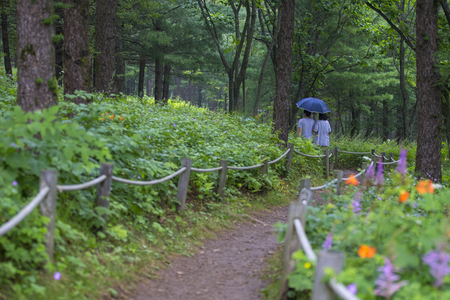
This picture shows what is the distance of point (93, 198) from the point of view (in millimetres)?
4867

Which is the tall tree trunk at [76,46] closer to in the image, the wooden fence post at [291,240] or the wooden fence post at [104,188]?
the wooden fence post at [104,188]

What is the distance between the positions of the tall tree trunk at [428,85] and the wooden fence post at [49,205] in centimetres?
859

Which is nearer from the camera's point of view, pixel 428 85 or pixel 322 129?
pixel 428 85

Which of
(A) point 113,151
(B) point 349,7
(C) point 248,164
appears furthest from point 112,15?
(B) point 349,7

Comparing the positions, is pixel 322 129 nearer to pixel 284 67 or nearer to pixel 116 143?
pixel 284 67

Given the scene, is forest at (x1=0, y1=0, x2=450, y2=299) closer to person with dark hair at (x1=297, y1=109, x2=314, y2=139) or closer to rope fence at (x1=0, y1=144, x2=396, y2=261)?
rope fence at (x1=0, y1=144, x2=396, y2=261)

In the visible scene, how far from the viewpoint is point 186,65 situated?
23047 millimetres

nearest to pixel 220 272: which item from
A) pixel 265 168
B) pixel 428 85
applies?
pixel 265 168

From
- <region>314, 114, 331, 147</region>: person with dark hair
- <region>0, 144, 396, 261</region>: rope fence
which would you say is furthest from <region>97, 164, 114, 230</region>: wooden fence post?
<region>314, 114, 331, 147</region>: person with dark hair

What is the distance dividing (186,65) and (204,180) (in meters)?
16.6

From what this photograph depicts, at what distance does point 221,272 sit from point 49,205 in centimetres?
254

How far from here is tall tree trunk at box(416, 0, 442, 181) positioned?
927 cm

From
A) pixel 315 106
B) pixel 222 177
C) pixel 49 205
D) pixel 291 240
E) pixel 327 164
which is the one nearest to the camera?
pixel 49 205

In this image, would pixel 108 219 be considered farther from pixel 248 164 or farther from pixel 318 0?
pixel 318 0
